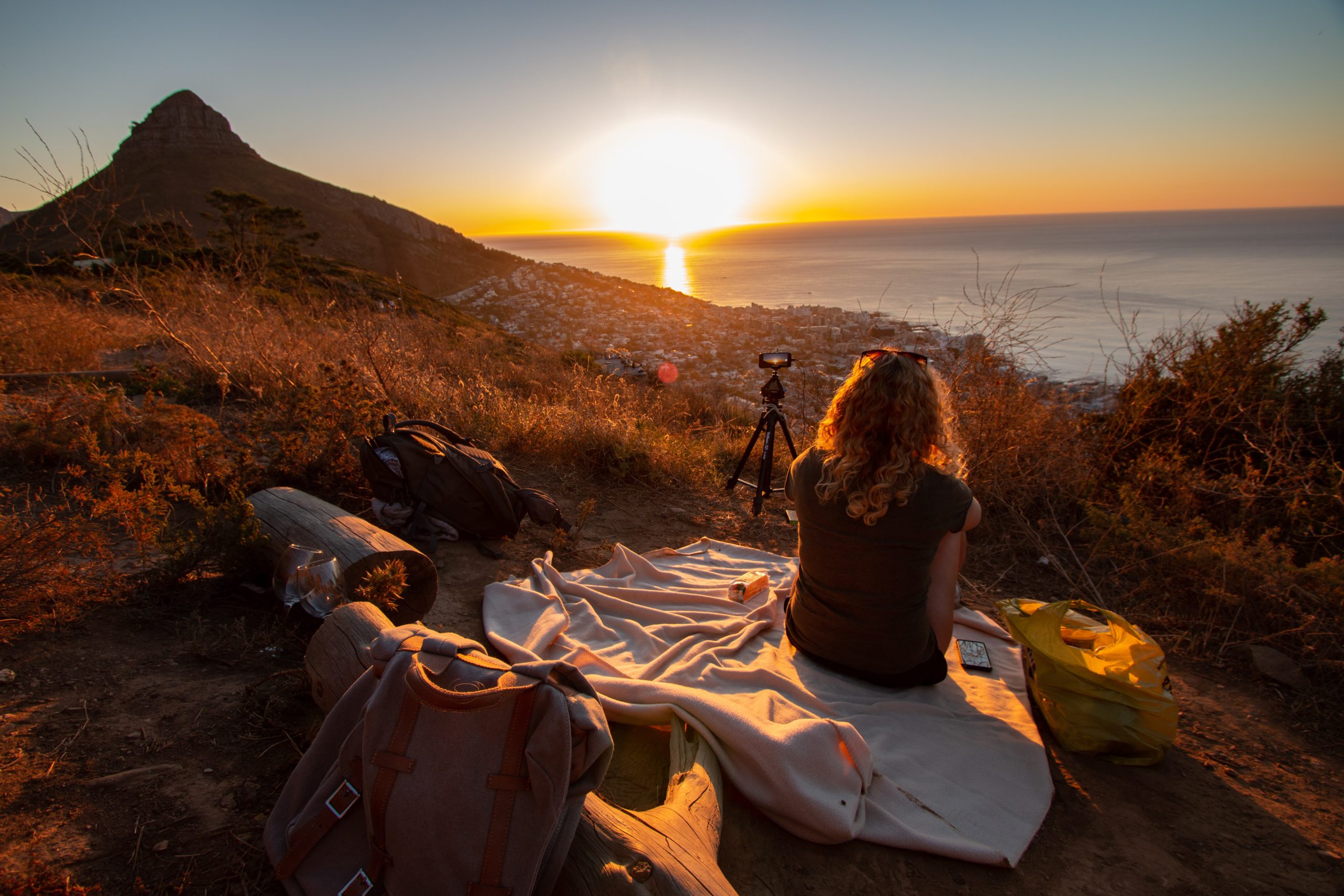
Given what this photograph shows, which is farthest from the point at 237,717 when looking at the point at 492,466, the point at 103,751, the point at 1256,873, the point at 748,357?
the point at 748,357

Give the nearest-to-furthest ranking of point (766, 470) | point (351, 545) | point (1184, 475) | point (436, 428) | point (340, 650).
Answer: point (340, 650)
point (351, 545)
point (436, 428)
point (1184, 475)
point (766, 470)

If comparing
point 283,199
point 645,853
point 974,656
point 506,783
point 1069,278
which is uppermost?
point 283,199

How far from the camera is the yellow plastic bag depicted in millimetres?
2299

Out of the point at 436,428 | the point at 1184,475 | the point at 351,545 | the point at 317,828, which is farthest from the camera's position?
the point at 1184,475

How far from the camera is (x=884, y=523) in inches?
90.4

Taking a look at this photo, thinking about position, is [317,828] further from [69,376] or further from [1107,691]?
[69,376]

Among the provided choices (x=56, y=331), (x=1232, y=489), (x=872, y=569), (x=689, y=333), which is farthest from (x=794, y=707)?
(x=689, y=333)

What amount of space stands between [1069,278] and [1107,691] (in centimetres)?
3173

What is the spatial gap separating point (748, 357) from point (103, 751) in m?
13.1

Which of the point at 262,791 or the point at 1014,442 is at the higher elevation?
the point at 1014,442

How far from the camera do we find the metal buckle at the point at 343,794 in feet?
4.74

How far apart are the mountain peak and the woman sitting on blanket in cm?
6998

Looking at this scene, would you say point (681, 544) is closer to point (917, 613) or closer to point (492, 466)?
point (492, 466)

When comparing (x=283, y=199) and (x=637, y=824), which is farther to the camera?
(x=283, y=199)
